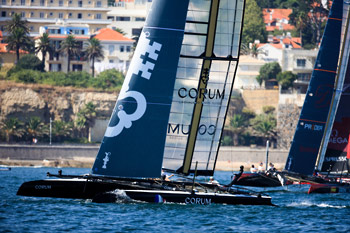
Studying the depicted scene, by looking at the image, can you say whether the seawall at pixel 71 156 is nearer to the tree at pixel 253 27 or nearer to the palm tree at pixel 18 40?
the palm tree at pixel 18 40

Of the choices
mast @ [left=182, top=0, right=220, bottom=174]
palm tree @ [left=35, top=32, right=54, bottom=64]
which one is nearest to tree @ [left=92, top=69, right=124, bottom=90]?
palm tree @ [left=35, top=32, right=54, bottom=64]

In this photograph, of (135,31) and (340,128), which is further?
(135,31)

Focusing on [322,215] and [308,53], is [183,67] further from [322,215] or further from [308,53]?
[308,53]

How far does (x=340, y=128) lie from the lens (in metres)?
41.6

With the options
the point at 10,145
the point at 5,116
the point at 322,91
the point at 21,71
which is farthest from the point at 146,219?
the point at 21,71

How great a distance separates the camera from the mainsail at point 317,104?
40219mm

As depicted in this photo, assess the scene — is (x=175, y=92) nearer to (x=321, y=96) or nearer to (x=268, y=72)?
(x=321, y=96)

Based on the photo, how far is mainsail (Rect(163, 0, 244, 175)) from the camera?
2802 cm

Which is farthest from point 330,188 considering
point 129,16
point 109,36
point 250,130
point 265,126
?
point 129,16

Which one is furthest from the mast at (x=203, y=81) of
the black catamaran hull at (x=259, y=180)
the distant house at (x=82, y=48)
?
the distant house at (x=82, y=48)

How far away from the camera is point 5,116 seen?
85.4 m

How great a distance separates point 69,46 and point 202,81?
233ft

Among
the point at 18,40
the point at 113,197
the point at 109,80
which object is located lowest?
the point at 113,197

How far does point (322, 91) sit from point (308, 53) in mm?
57172
